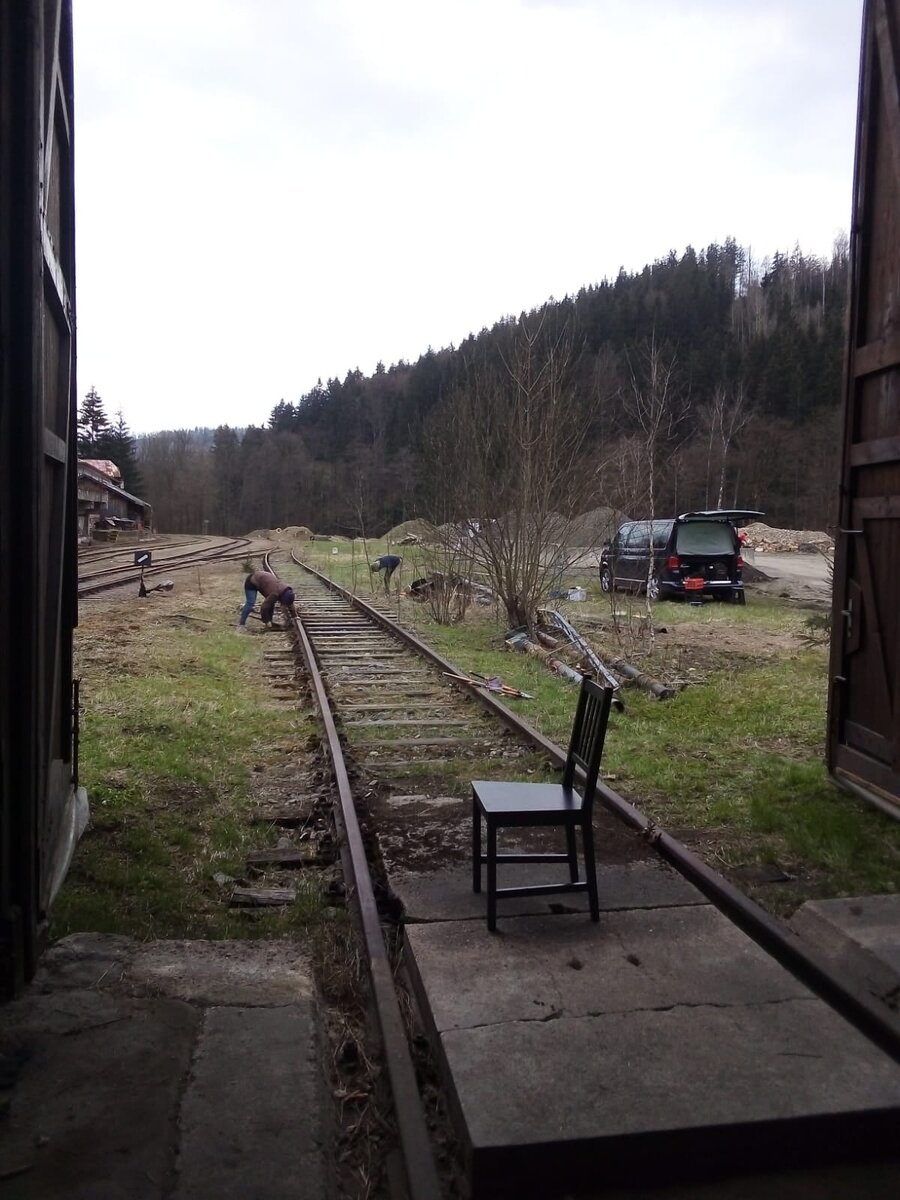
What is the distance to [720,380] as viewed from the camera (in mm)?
72062

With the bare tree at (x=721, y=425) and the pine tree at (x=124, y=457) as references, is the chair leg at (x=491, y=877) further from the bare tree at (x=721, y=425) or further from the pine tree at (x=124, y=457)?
the pine tree at (x=124, y=457)

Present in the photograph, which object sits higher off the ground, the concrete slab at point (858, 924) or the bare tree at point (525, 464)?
the bare tree at point (525, 464)

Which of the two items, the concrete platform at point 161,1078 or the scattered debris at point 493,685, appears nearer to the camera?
the concrete platform at point 161,1078

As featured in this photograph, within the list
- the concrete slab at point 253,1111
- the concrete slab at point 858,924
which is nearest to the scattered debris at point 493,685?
the concrete slab at point 858,924

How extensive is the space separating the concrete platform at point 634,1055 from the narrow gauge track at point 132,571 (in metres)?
18.9

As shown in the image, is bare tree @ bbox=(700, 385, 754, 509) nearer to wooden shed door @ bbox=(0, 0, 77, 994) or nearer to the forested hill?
the forested hill

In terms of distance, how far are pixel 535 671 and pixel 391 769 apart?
5244 millimetres

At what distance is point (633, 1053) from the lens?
322 cm

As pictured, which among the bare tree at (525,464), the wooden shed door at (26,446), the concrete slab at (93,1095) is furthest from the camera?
the bare tree at (525,464)

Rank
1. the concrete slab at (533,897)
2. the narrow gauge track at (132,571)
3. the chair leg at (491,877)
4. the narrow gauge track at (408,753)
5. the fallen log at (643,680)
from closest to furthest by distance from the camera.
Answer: the narrow gauge track at (408,753)
the chair leg at (491,877)
the concrete slab at (533,897)
the fallen log at (643,680)
the narrow gauge track at (132,571)

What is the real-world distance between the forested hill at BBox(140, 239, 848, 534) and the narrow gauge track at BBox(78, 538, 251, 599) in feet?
19.1

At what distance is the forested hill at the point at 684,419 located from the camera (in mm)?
53031

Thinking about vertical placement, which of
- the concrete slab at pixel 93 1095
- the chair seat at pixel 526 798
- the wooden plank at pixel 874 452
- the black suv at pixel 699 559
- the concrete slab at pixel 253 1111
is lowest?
the concrete slab at pixel 253 1111

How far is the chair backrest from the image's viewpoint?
432 cm
